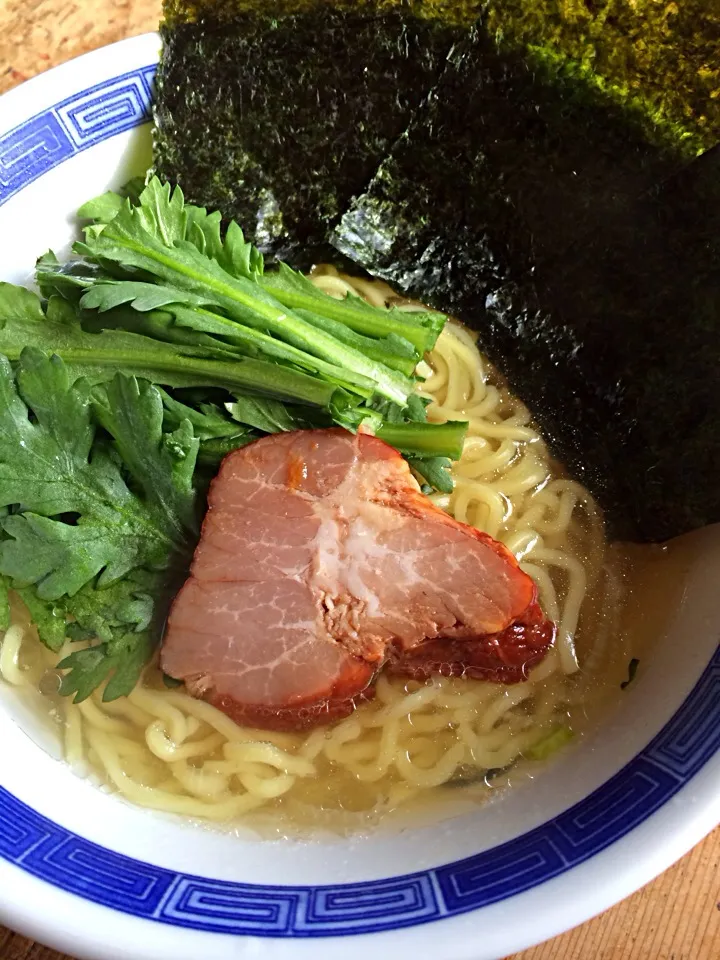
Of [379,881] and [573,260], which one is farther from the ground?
[573,260]

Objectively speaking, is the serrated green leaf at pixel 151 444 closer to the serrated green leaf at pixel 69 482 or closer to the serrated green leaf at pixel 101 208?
the serrated green leaf at pixel 69 482

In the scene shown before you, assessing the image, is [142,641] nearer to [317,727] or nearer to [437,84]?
[317,727]

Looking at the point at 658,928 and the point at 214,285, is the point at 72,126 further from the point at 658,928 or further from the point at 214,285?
the point at 658,928

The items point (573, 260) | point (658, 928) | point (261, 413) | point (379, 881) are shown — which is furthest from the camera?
point (573, 260)

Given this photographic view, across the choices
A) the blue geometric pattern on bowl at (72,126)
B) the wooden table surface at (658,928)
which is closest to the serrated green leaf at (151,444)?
the blue geometric pattern on bowl at (72,126)

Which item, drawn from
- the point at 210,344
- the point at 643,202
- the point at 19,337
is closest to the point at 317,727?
the point at 210,344

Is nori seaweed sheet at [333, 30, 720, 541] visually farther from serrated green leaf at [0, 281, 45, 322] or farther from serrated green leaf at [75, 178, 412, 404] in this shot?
serrated green leaf at [0, 281, 45, 322]

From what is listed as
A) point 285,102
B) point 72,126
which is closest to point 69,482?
point 72,126
